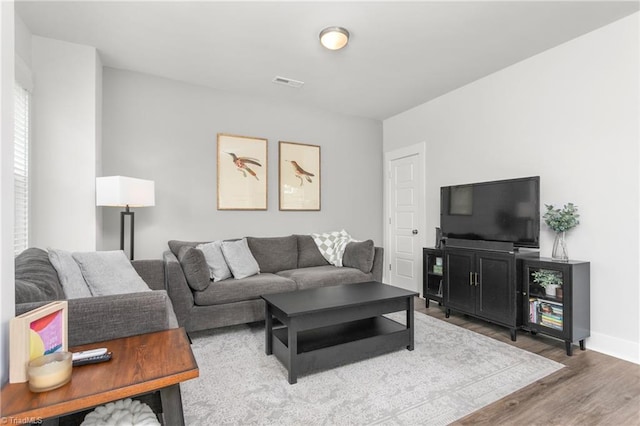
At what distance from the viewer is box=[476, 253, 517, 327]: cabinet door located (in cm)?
283

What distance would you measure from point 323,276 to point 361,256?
22.9 inches

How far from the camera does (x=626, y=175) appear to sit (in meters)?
2.49

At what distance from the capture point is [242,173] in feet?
13.0

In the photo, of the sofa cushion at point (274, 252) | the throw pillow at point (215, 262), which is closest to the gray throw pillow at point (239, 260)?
the throw pillow at point (215, 262)

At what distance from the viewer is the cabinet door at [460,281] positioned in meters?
3.21

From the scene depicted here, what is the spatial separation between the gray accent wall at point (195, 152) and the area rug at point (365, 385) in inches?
59.3

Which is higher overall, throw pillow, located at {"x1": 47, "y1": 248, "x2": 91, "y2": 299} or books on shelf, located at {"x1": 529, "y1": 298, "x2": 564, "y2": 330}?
throw pillow, located at {"x1": 47, "y1": 248, "x2": 91, "y2": 299}

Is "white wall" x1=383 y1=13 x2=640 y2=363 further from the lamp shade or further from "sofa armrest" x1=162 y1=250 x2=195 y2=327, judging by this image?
the lamp shade

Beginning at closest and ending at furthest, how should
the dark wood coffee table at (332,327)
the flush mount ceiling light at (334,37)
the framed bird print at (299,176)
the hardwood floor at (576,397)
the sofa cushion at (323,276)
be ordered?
the hardwood floor at (576,397), the dark wood coffee table at (332,327), the flush mount ceiling light at (334,37), the sofa cushion at (323,276), the framed bird print at (299,176)

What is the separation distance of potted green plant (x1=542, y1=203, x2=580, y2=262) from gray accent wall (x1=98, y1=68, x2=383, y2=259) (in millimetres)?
2503

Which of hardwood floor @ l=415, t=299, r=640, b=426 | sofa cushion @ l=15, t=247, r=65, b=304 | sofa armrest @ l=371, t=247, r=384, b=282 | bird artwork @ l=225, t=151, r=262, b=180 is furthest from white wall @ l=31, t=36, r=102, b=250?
hardwood floor @ l=415, t=299, r=640, b=426

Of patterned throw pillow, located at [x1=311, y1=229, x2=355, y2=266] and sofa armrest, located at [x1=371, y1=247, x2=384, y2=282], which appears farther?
patterned throw pillow, located at [x1=311, y1=229, x2=355, y2=266]

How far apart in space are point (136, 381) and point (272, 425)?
36.1 inches

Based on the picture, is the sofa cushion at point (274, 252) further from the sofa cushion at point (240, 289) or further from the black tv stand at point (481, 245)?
the black tv stand at point (481, 245)
